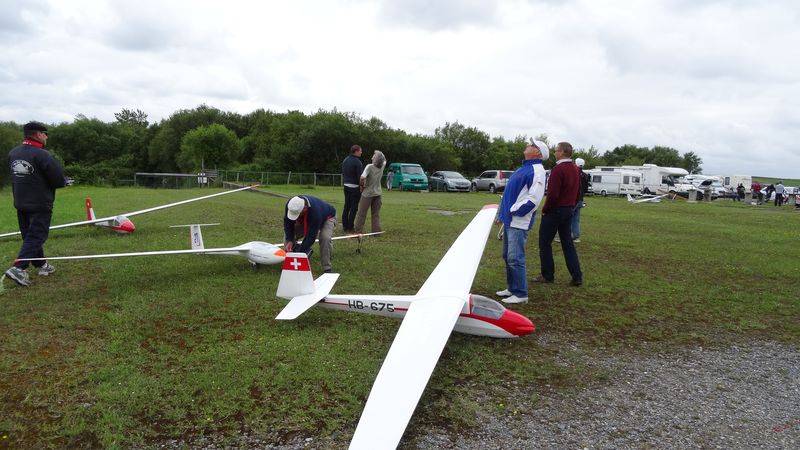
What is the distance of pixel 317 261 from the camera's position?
28.3ft

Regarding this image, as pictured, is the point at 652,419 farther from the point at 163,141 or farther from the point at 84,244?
the point at 163,141

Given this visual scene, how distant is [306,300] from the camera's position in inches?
219

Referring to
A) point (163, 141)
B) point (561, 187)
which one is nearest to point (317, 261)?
point (561, 187)

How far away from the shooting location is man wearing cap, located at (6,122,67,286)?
6531 millimetres

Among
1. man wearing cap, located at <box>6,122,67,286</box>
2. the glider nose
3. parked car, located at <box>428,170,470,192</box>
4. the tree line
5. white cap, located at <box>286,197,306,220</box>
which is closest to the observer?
man wearing cap, located at <box>6,122,67,286</box>

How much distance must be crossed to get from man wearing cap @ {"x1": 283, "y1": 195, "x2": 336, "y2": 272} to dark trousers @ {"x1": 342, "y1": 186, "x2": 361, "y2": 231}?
11.2ft

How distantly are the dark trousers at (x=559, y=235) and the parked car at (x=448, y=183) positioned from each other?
2855 cm

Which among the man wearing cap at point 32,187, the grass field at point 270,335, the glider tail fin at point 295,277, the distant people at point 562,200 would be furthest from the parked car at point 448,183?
the glider tail fin at point 295,277

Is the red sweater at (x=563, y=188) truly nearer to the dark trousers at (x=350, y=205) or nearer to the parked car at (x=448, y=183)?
the dark trousers at (x=350, y=205)

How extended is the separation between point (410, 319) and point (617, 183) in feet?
119

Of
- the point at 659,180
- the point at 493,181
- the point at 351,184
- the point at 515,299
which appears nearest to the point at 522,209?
the point at 515,299

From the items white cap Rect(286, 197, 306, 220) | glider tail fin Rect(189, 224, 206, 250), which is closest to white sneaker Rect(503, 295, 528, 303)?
white cap Rect(286, 197, 306, 220)

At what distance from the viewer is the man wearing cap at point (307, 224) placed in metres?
6.81

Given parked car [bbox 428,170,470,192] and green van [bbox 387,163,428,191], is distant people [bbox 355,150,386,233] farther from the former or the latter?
parked car [bbox 428,170,470,192]
